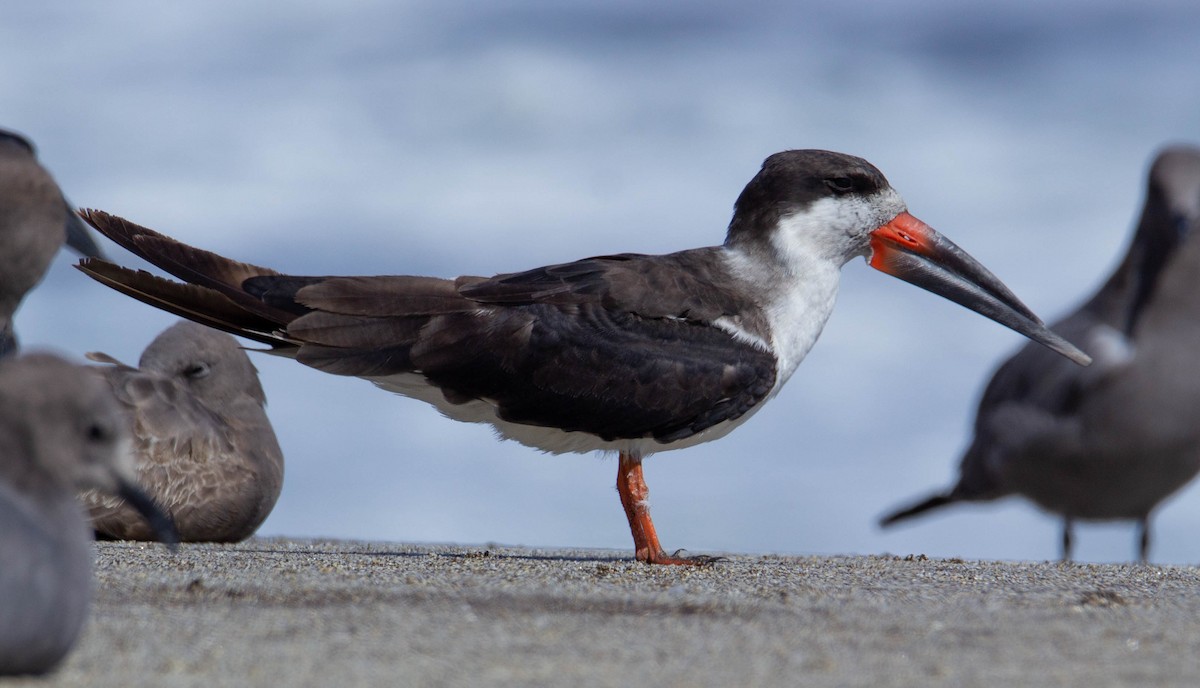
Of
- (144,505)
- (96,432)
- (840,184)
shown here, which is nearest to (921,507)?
(840,184)

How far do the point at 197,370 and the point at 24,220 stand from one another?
8.29 ft

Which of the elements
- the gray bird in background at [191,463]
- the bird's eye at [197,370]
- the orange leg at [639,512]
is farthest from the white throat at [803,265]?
the bird's eye at [197,370]

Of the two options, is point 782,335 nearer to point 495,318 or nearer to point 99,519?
point 495,318

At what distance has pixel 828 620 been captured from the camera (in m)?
4.02

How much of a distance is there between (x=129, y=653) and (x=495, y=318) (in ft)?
9.28

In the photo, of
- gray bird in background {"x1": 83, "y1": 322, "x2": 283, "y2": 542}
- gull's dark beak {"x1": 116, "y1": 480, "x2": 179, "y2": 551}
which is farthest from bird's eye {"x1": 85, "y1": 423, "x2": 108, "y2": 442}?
gray bird in background {"x1": 83, "y1": 322, "x2": 283, "y2": 542}

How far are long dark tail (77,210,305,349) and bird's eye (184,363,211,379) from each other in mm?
2054

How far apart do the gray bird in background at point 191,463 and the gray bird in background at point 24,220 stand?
129 cm

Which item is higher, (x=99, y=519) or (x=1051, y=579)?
(x=1051, y=579)

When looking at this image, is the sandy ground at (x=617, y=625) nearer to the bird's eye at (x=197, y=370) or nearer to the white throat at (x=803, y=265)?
the white throat at (x=803, y=265)

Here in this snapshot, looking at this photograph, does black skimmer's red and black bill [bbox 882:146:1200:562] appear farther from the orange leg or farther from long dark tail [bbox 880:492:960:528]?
the orange leg

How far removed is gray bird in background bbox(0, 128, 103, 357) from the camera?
5703mm

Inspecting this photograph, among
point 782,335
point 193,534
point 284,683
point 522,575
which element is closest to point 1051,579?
point 782,335

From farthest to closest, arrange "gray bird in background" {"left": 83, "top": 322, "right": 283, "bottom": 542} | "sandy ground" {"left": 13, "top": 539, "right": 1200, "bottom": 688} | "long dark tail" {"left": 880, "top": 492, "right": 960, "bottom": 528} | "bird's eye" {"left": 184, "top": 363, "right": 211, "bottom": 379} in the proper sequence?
"bird's eye" {"left": 184, "top": 363, "right": 211, "bottom": 379}
"long dark tail" {"left": 880, "top": 492, "right": 960, "bottom": 528}
"gray bird in background" {"left": 83, "top": 322, "right": 283, "bottom": 542}
"sandy ground" {"left": 13, "top": 539, "right": 1200, "bottom": 688}
